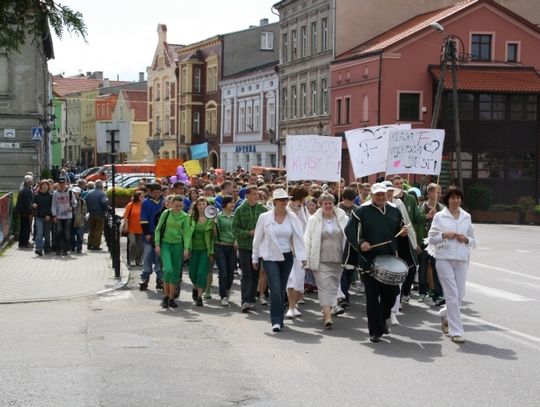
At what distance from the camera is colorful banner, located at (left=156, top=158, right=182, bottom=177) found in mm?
31812

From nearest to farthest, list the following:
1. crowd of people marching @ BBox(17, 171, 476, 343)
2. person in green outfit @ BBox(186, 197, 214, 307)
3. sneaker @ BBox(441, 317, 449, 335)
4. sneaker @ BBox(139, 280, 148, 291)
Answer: crowd of people marching @ BBox(17, 171, 476, 343), sneaker @ BBox(441, 317, 449, 335), person in green outfit @ BBox(186, 197, 214, 307), sneaker @ BBox(139, 280, 148, 291)

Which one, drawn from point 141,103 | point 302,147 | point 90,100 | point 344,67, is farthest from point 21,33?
point 90,100

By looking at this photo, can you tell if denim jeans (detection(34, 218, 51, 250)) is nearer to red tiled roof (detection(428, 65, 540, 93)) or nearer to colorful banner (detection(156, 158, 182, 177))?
colorful banner (detection(156, 158, 182, 177))

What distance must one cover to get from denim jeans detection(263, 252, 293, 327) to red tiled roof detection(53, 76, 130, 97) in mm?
107742

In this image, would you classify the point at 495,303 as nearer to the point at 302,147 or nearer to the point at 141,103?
the point at 302,147

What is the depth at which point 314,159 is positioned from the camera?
18.2 metres

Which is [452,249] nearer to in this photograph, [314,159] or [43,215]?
[314,159]

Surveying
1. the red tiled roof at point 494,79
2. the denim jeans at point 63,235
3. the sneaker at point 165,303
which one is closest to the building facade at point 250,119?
the red tiled roof at point 494,79

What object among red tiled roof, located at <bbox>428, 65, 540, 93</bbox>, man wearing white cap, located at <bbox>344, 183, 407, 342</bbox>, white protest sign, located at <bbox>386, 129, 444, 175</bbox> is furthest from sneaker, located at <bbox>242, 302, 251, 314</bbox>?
red tiled roof, located at <bbox>428, 65, 540, 93</bbox>

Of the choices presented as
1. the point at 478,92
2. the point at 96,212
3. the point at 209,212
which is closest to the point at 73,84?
the point at 478,92

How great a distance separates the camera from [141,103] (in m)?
99.4

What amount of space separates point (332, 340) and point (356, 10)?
149 ft

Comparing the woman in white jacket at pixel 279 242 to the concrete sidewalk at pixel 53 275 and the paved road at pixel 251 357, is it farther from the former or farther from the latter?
the concrete sidewalk at pixel 53 275

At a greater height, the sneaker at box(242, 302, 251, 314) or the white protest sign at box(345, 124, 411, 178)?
the white protest sign at box(345, 124, 411, 178)
